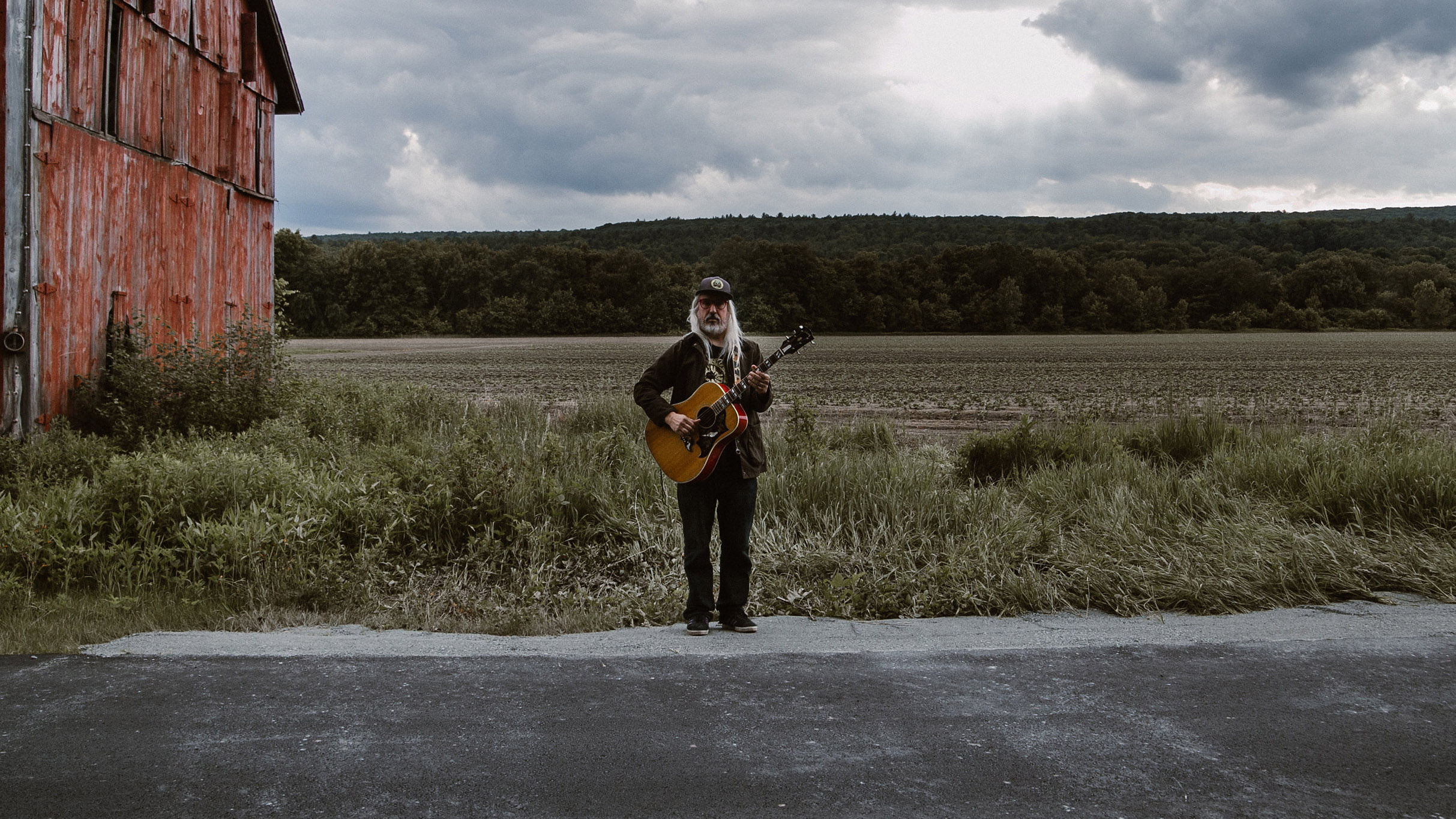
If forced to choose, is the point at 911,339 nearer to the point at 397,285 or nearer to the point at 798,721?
the point at 397,285

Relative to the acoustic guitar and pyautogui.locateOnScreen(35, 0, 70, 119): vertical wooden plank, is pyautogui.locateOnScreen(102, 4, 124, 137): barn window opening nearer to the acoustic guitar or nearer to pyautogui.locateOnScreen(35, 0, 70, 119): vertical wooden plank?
pyautogui.locateOnScreen(35, 0, 70, 119): vertical wooden plank

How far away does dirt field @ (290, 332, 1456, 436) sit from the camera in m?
20.3

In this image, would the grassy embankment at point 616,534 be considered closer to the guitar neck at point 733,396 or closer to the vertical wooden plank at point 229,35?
the guitar neck at point 733,396

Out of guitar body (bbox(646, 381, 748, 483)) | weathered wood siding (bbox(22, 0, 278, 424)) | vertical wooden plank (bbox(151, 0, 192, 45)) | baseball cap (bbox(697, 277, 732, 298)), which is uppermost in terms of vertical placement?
vertical wooden plank (bbox(151, 0, 192, 45))

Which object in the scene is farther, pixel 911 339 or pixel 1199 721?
pixel 911 339

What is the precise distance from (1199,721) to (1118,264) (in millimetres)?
108205

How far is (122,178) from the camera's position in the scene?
39.9ft

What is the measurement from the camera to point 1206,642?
557 centimetres

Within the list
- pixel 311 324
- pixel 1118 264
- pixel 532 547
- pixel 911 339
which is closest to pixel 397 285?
pixel 311 324

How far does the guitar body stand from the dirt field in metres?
9.24

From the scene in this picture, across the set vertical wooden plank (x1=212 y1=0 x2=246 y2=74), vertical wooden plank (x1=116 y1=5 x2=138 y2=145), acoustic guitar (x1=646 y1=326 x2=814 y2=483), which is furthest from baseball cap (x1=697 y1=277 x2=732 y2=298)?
vertical wooden plank (x1=212 y1=0 x2=246 y2=74)

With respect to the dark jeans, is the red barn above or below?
above

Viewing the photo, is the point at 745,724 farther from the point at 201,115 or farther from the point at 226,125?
the point at 226,125

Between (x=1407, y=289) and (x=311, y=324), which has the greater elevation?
(x=1407, y=289)
